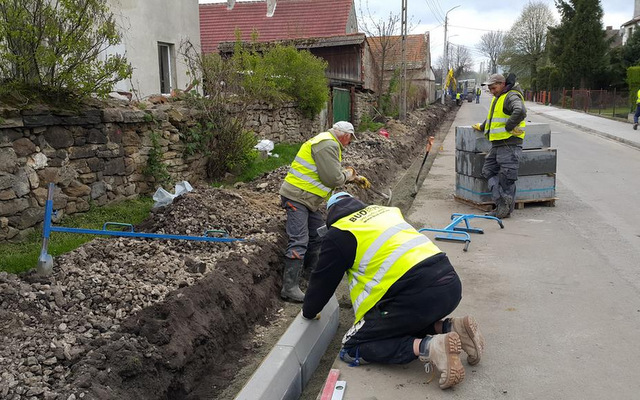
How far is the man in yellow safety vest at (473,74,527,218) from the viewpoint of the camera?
27.0 feet

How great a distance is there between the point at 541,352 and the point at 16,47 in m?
6.18

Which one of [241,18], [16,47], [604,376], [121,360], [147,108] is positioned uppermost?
[241,18]

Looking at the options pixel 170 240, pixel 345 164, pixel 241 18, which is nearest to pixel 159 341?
pixel 170 240

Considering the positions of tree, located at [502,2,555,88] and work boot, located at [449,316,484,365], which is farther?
tree, located at [502,2,555,88]

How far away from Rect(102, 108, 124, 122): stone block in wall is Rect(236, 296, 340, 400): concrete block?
3996 mm

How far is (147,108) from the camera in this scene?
8.04 m

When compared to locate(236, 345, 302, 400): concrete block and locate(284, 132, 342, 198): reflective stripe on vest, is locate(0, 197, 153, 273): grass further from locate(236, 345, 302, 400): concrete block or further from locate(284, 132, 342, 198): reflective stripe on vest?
locate(236, 345, 302, 400): concrete block

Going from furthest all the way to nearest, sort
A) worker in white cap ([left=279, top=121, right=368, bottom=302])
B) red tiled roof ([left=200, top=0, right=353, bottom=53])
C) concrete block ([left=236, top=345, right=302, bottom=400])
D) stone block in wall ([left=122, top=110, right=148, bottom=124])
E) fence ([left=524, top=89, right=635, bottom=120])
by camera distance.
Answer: fence ([left=524, top=89, right=635, bottom=120])
red tiled roof ([left=200, top=0, right=353, bottom=53])
stone block in wall ([left=122, top=110, right=148, bottom=124])
worker in white cap ([left=279, top=121, right=368, bottom=302])
concrete block ([left=236, top=345, right=302, bottom=400])

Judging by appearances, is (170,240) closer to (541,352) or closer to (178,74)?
(541,352)

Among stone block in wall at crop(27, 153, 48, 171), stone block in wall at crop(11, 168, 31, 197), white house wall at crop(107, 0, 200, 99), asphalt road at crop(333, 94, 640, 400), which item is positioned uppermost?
white house wall at crop(107, 0, 200, 99)

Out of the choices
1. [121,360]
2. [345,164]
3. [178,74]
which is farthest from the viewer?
[178,74]

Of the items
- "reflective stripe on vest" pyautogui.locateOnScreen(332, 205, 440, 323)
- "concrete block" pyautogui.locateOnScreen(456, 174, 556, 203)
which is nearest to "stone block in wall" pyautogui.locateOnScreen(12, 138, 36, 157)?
"reflective stripe on vest" pyautogui.locateOnScreen(332, 205, 440, 323)

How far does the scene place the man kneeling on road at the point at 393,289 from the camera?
12.1 feet

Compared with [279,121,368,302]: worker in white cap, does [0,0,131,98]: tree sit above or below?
above
